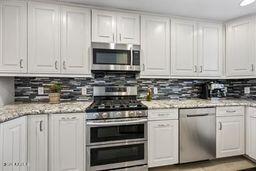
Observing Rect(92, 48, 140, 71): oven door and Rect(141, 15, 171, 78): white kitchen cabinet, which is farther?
Rect(141, 15, 171, 78): white kitchen cabinet

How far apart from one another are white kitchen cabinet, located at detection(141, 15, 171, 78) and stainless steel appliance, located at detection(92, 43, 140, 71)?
0.15m

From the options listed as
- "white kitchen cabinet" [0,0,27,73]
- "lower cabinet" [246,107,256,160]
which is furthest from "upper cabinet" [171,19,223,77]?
"white kitchen cabinet" [0,0,27,73]

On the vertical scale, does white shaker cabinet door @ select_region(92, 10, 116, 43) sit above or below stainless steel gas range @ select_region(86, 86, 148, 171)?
above

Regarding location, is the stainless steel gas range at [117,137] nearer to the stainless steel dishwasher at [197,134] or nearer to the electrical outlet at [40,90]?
the stainless steel dishwasher at [197,134]

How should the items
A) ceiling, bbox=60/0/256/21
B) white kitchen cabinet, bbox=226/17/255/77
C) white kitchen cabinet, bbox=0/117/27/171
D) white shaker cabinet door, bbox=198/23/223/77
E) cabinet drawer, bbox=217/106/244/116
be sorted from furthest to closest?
white shaker cabinet door, bbox=198/23/223/77
white kitchen cabinet, bbox=226/17/255/77
cabinet drawer, bbox=217/106/244/116
ceiling, bbox=60/0/256/21
white kitchen cabinet, bbox=0/117/27/171

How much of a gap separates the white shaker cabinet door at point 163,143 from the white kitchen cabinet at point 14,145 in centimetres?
145

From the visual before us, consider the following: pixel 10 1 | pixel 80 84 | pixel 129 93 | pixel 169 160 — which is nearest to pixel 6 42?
pixel 10 1

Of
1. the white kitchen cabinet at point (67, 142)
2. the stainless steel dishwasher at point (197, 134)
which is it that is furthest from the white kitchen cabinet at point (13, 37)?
the stainless steel dishwasher at point (197, 134)

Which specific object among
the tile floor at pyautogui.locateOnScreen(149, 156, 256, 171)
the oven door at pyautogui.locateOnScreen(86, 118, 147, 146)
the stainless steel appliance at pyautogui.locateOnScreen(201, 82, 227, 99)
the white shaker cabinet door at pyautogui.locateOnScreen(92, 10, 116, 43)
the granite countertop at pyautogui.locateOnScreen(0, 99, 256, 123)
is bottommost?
the tile floor at pyautogui.locateOnScreen(149, 156, 256, 171)

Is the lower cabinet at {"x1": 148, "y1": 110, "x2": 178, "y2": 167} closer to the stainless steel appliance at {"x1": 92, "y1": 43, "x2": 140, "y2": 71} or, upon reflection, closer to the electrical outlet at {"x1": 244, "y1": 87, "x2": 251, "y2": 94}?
the stainless steel appliance at {"x1": 92, "y1": 43, "x2": 140, "y2": 71}

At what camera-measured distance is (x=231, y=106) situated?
268cm

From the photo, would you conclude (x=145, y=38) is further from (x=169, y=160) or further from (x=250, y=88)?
(x=250, y=88)

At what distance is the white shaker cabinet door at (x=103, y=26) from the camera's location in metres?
2.51

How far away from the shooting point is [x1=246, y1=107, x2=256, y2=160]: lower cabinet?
256cm
